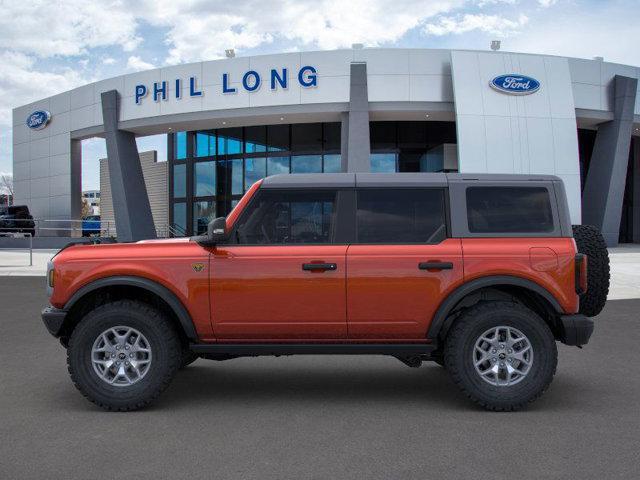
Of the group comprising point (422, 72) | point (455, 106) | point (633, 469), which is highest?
point (422, 72)

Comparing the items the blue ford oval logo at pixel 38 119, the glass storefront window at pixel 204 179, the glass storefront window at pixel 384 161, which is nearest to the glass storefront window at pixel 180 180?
the glass storefront window at pixel 204 179

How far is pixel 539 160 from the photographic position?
2533 centimetres

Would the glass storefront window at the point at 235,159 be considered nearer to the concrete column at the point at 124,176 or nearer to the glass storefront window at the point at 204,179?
the glass storefront window at the point at 204,179

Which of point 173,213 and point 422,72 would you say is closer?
point 422,72

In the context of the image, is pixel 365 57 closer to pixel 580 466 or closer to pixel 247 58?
pixel 247 58

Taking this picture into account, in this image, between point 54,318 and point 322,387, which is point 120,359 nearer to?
point 54,318

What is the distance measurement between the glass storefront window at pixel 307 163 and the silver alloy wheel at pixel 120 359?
26.8 metres

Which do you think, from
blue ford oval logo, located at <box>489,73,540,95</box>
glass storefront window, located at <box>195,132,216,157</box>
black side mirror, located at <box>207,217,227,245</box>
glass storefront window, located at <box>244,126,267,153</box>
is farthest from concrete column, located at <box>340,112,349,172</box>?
black side mirror, located at <box>207,217,227,245</box>

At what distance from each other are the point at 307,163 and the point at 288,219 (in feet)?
88.0

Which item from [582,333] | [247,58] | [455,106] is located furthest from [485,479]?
[247,58]

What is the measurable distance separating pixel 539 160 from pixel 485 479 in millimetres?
23946

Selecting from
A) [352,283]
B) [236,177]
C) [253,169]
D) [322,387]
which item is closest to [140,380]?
[322,387]

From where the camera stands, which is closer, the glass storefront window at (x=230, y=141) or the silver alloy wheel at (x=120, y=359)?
the silver alloy wheel at (x=120, y=359)

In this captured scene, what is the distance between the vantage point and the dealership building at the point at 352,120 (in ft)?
83.1
